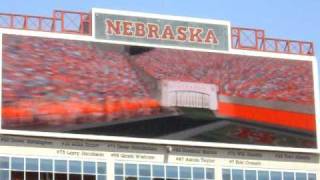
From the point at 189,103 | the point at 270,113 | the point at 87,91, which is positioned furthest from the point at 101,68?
the point at 270,113

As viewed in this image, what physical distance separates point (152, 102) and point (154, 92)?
677 mm

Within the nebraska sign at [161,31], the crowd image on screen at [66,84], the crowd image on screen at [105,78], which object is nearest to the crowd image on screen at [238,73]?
the crowd image on screen at [105,78]

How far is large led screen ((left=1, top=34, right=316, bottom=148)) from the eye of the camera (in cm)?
5928

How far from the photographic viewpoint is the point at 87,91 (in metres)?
→ 60.7

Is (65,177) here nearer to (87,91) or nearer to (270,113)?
(87,91)

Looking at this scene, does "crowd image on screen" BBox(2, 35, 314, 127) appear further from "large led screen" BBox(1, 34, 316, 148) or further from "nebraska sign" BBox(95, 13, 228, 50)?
"nebraska sign" BBox(95, 13, 228, 50)

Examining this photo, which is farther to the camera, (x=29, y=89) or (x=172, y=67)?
(x=172, y=67)

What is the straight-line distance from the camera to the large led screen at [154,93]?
194 feet

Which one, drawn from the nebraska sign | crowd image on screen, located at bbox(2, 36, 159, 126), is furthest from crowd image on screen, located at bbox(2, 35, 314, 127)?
the nebraska sign

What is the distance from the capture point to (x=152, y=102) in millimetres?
62000

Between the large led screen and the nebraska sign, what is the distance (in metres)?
0.55

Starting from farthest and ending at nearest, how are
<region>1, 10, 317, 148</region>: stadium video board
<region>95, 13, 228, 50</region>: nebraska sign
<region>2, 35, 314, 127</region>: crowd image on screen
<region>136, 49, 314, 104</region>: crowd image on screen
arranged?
1. <region>136, 49, 314, 104</region>: crowd image on screen
2. <region>95, 13, 228, 50</region>: nebraska sign
3. <region>1, 10, 317, 148</region>: stadium video board
4. <region>2, 35, 314, 127</region>: crowd image on screen

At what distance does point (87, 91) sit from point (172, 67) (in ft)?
18.7

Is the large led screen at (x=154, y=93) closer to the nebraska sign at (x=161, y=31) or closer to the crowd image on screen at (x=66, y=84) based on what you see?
the crowd image on screen at (x=66, y=84)
